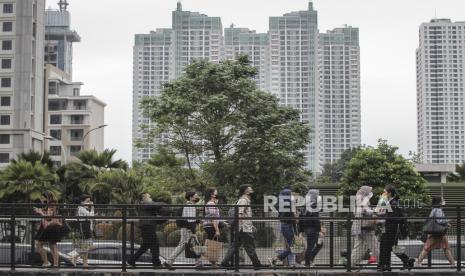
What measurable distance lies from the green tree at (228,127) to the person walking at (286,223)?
63.7 feet

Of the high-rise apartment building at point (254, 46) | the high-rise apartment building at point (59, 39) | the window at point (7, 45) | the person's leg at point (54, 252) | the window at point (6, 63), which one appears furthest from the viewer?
the high-rise apartment building at point (59, 39)

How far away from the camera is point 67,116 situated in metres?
121

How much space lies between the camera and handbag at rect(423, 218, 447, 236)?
47.1ft

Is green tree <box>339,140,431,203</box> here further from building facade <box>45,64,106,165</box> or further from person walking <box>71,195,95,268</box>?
building facade <box>45,64,106,165</box>

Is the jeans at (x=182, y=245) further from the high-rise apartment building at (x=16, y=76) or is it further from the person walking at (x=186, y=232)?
the high-rise apartment building at (x=16, y=76)

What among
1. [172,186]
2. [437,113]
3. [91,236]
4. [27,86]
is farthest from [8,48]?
[437,113]

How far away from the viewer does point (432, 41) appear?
144m

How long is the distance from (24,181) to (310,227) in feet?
90.0

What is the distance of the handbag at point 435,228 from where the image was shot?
47.1 feet

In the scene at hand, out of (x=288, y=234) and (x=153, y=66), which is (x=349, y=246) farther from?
(x=153, y=66)

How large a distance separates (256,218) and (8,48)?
7662 cm

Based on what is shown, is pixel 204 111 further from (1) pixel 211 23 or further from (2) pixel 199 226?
(1) pixel 211 23

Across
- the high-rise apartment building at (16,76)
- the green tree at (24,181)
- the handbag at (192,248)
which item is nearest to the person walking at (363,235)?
the handbag at (192,248)

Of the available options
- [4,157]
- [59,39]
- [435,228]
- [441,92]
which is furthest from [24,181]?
[59,39]
